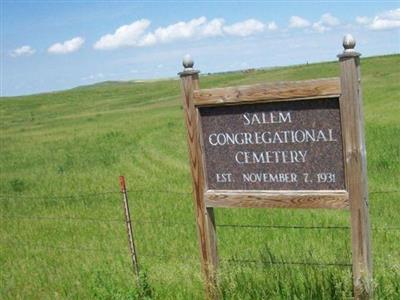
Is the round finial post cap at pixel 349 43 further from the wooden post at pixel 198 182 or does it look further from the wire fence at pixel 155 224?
the wire fence at pixel 155 224

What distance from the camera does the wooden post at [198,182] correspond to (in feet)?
18.5

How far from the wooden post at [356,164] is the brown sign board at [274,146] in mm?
118

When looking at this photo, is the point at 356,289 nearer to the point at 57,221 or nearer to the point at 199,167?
the point at 199,167

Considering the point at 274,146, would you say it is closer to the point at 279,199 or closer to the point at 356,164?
the point at 279,199

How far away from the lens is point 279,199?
17.3 ft

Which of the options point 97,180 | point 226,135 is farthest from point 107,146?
point 226,135

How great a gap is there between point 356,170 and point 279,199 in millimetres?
800

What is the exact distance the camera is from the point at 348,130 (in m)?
4.79

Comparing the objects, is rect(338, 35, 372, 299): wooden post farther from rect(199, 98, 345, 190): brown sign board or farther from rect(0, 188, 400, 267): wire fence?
rect(0, 188, 400, 267): wire fence

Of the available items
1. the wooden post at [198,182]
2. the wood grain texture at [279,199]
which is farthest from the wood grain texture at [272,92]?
the wood grain texture at [279,199]

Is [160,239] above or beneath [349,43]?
beneath

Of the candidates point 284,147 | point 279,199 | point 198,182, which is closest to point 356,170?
point 284,147

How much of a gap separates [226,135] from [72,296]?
3.08 m

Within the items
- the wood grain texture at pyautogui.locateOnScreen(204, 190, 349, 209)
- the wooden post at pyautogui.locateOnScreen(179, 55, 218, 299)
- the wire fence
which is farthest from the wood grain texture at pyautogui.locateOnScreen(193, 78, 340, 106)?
the wire fence
